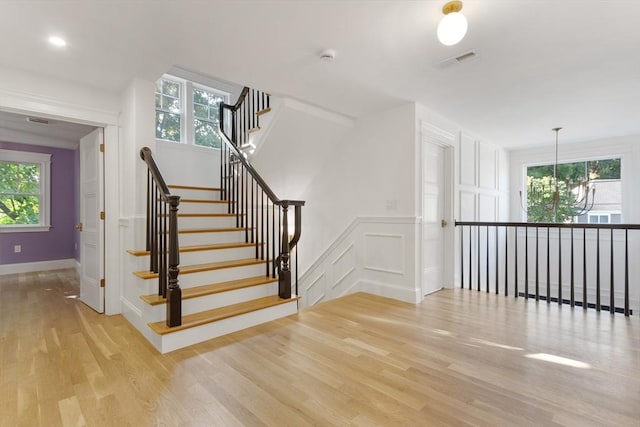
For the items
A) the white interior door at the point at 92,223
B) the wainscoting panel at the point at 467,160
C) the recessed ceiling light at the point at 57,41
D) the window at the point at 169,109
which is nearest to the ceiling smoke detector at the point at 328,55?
the recessed ceiling light at the point at 57,41

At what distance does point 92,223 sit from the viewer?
11.5 feet

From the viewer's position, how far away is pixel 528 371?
6.82 ft

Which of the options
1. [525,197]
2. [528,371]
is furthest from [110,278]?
[525,197]

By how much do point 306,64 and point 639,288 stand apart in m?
5.93

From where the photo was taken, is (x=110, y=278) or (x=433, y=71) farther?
(x=110, y=278)

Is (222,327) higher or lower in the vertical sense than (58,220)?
lower

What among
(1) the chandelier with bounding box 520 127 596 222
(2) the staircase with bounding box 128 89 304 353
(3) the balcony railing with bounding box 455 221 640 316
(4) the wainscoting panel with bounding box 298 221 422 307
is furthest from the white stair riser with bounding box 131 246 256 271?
(1) the chandelier with bounding box 520 127 596 222

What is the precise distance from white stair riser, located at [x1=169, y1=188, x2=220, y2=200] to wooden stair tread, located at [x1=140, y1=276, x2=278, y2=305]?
1789 millimetres

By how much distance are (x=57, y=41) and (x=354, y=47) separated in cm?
223

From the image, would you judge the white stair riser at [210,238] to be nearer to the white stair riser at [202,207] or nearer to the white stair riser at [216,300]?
the white stair riser at [202,207]

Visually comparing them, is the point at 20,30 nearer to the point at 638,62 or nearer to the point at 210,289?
the point at 210,289

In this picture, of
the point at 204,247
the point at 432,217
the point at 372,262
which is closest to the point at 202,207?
the point at 204,247

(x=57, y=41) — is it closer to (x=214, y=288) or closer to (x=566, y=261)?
(x=214, y=288)

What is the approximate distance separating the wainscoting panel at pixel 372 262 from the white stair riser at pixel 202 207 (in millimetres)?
1630
